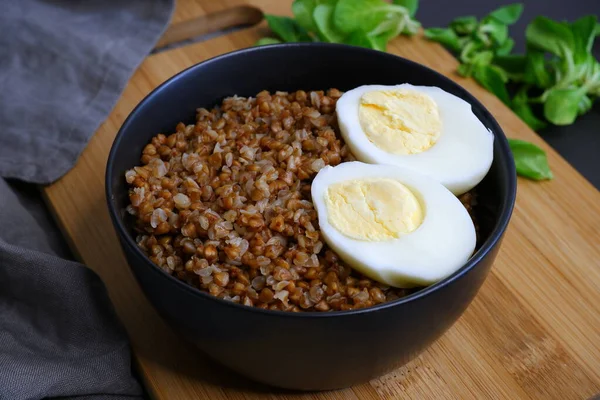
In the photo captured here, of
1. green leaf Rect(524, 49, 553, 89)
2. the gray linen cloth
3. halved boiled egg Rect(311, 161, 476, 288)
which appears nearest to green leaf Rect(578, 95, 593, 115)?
green leaf Rect(524, 49, 553, 89)

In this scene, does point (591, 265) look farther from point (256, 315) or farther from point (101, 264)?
point (101, 264)

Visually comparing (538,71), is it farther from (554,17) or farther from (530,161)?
(554,17)

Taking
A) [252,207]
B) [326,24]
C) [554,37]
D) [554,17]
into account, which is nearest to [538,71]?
[554,37]

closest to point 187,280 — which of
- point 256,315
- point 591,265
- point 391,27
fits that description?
point 256,315

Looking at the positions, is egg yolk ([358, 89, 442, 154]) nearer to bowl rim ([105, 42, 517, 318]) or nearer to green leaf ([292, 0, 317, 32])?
bowl rim ([105, 42, 517, 318])

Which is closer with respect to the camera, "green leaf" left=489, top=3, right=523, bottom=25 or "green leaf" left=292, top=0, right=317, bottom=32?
"green leaf" left=292, top=0, right=317, bottom=32

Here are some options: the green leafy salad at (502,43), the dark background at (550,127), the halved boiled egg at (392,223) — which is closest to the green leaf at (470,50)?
the green leafy salad at (502,43)
